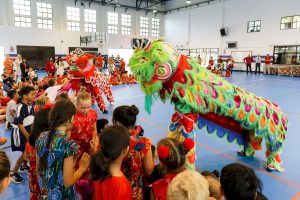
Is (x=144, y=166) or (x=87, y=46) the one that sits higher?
(x=87, y=46)

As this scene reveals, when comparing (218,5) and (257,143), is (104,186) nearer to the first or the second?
(257,143)

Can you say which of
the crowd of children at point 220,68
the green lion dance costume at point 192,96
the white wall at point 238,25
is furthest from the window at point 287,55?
the green lion dance costume at point 192,96

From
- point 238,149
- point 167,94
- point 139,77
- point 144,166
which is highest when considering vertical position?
point 139,77

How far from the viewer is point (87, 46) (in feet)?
73.8

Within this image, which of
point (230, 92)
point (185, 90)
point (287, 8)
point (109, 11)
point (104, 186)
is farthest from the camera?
point (109, 11)

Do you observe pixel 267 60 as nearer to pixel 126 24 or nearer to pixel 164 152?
pixel 126 24

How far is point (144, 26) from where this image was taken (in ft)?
86.9

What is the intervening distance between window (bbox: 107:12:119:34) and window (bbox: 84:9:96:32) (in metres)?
1.54

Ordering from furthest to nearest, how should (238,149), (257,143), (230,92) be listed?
(238,149) → (257,143) → (230,92)

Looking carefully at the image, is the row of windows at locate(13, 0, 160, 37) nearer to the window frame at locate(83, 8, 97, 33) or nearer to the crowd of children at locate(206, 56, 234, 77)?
the window frame at locate(83, 8, 97, 33)

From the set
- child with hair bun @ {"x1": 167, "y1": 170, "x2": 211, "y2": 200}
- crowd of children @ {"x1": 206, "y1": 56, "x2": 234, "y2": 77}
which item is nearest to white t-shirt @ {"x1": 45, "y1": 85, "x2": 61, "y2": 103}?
child with hair bun @ {"x1": 167, "y1": 170, "x2": 211, "y2": 200}

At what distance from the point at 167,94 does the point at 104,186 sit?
1666mm

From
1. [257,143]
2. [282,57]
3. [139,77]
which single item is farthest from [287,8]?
[139,77]

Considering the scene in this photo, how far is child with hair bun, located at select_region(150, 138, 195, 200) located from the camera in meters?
1.65
